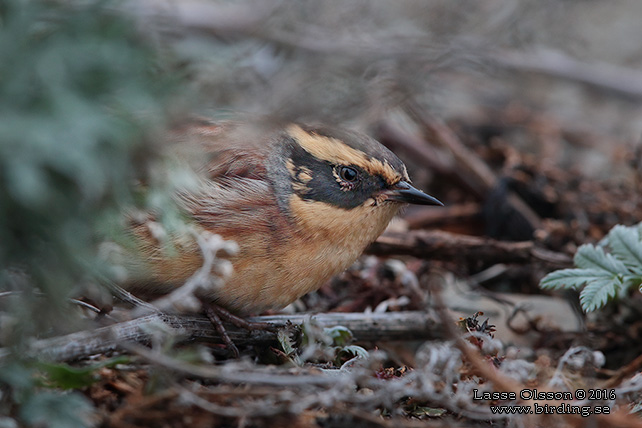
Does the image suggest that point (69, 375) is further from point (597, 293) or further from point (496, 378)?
point (597, 293)

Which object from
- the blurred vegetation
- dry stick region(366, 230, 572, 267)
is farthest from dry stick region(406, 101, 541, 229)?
the blurred vegetation

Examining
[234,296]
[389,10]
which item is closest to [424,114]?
[389,10]

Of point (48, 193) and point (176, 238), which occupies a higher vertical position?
point (48, 193)

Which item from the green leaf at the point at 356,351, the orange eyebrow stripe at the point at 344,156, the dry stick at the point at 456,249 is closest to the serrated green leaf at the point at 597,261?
the dry stick at the point at 456,249

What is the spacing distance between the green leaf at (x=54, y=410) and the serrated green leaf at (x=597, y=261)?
2.46 metres

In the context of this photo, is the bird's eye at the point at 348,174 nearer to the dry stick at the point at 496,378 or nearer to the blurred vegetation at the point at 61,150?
the dry stick at the point at 496,378

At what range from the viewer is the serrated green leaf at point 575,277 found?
3328 mm

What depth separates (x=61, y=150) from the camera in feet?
6.68

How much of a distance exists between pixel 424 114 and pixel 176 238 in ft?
11.0

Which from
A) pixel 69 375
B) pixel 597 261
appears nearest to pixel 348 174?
pixel 597 261

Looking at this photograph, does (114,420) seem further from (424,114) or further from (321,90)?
(424,114)

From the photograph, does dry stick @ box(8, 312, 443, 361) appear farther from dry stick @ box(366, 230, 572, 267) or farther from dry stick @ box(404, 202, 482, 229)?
dry stick @ box(404, 202, 482, 229)

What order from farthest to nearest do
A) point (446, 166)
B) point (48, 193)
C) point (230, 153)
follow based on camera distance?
point (446, 166), point (230, 153), point (48, 193)

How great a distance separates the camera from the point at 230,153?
→ 3.57 metres
